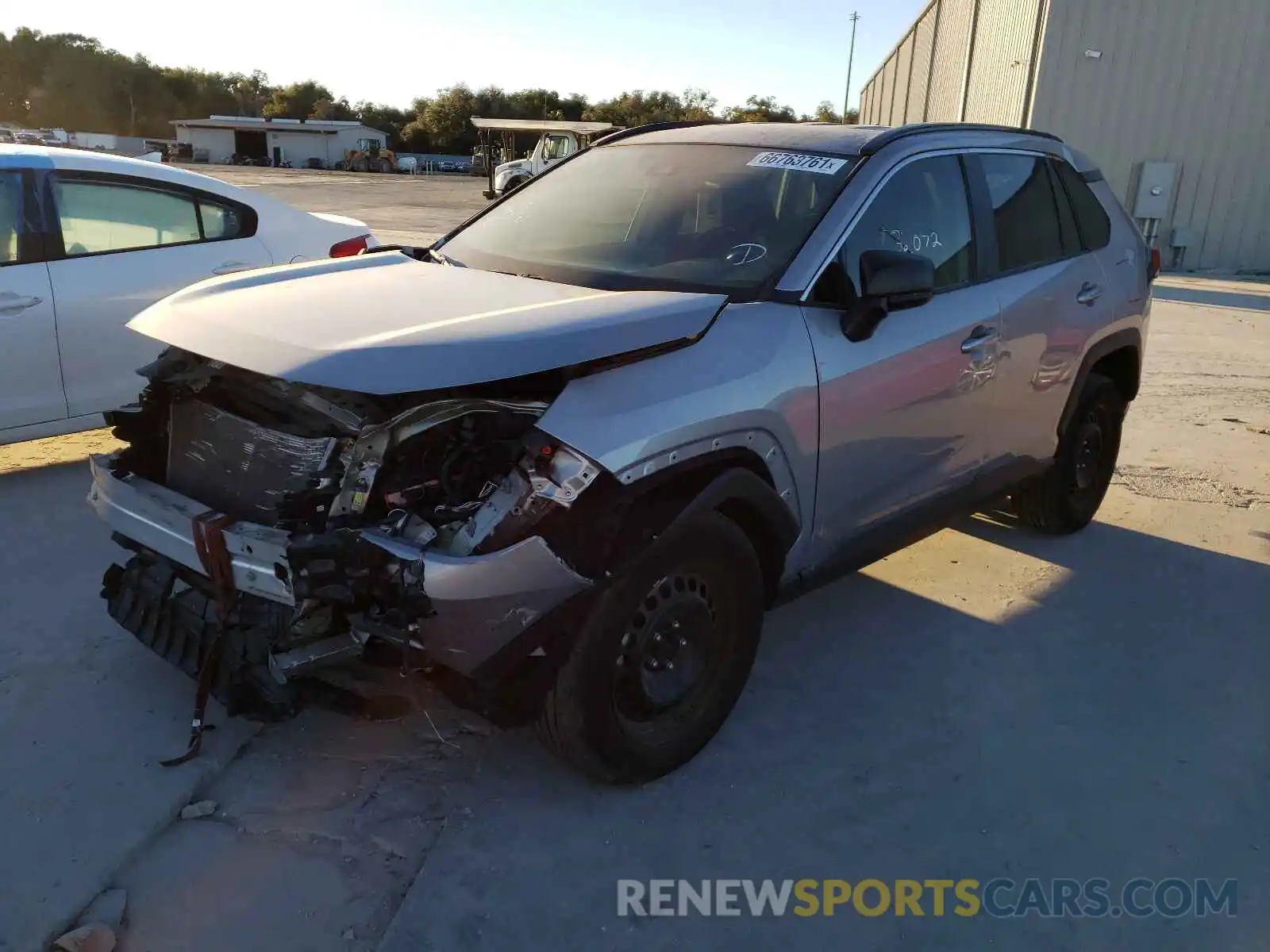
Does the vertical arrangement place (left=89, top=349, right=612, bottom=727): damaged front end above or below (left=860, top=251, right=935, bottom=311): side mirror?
below

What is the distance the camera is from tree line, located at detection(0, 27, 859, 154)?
86938 mm

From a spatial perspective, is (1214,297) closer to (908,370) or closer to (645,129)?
(645,129)

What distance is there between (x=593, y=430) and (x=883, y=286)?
3.79 ft

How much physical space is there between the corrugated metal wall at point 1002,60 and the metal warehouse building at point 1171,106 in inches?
3.7

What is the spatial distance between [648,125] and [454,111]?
288ft

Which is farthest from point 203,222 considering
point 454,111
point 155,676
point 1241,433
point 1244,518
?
point 454,111

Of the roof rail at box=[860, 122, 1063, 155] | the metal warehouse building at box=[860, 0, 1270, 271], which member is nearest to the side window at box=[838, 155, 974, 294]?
the roof rail at box=[860, 122, 1063, 155]

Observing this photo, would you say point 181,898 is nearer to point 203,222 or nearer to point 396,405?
point 396,405

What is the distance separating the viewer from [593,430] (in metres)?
2.53

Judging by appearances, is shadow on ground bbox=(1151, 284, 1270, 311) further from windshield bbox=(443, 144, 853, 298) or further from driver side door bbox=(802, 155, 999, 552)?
windshield bbox=(443, 144, 853, 298)

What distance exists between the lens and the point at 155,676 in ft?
11.3

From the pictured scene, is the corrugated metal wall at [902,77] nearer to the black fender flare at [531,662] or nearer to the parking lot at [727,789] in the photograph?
the parking lot at [727,789]

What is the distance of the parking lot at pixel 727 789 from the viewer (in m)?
2.47

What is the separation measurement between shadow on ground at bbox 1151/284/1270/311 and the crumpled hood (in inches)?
526
